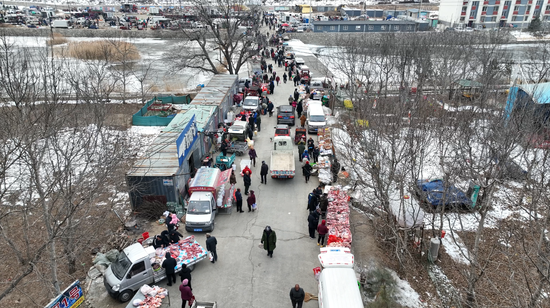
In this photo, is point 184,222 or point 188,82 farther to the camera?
point 188,82

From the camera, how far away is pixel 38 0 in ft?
396

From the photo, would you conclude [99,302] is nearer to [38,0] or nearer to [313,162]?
[313,162]

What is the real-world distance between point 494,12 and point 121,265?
89.1m

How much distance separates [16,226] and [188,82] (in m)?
26.3

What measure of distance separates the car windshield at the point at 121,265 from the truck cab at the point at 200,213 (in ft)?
10.5

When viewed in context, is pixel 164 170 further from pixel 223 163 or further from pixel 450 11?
pixel 450 11

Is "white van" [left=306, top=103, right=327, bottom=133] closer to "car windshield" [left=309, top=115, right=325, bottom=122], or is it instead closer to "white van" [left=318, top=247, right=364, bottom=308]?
"car windshield" [left=309, top=115, right=325, bottom=122]

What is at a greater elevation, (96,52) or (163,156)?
(96,52)

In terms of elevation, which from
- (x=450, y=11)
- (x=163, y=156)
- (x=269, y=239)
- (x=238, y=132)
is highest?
(x=450, y=11)

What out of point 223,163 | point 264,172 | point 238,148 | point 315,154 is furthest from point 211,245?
point 315,154

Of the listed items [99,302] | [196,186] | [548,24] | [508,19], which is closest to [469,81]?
[196,186]

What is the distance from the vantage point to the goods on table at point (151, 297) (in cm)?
1049

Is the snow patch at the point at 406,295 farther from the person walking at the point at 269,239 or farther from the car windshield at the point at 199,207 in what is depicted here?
the car windshield at the point at 199,207

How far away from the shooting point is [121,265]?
446 inches
